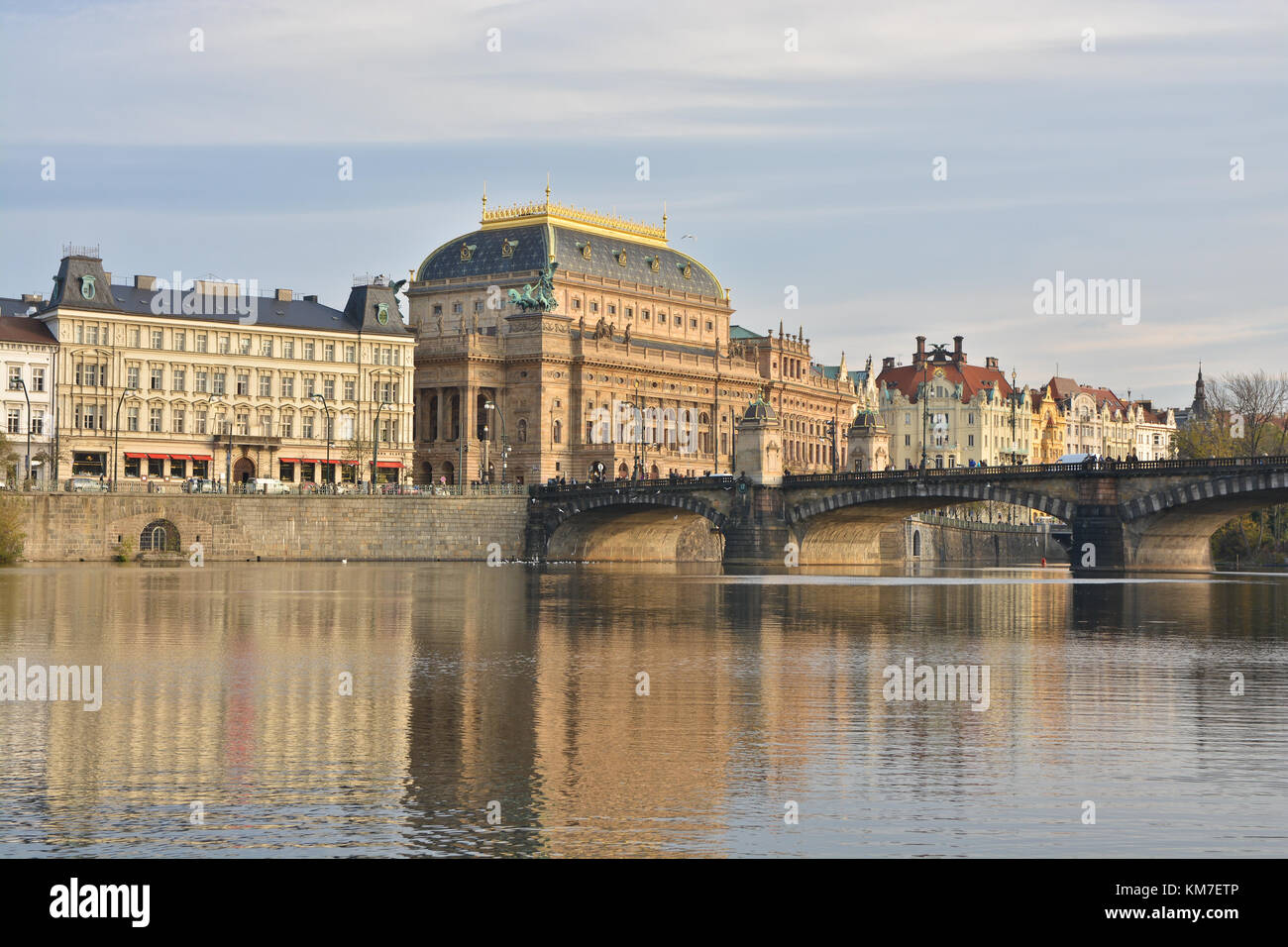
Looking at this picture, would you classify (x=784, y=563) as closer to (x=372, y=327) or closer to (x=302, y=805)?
(x=372, y=327)

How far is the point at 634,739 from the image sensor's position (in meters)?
28.8

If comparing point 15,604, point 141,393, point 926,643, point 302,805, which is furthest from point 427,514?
point 302,805

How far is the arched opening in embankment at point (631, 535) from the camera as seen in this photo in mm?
136625

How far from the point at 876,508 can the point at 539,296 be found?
5438cm

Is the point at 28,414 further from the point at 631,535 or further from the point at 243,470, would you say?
the point at 631,535

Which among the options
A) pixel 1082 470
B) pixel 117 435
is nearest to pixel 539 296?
pixel 117 435

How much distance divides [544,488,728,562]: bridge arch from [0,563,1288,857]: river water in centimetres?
7119

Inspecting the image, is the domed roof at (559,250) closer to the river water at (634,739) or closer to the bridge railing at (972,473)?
the bridge railing at (972,473)

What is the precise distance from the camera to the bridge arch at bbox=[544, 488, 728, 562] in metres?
130

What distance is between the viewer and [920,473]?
387 feet

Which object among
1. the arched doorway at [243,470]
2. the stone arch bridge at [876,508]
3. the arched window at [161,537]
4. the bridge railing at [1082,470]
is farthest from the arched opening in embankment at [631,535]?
the arched window at [161,537]

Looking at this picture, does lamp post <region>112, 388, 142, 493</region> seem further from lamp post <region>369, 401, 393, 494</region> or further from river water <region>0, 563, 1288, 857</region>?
river water <region>0, 563, 1288, 857</region>

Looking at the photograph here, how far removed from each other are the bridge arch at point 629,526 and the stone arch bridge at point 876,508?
8cm
